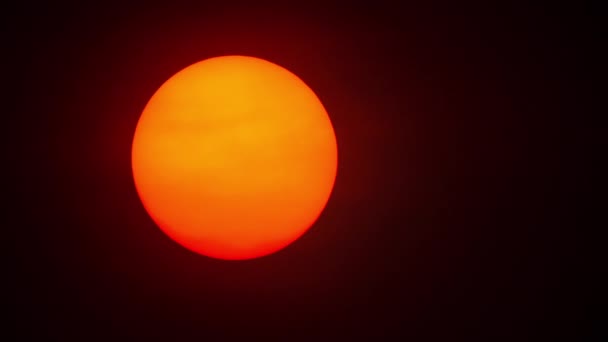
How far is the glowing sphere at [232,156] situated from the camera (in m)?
1.15

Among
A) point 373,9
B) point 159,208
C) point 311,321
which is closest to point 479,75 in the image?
point 373,9

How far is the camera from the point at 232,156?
1.15 meters

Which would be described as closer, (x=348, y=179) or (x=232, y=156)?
(x=232, y=156)

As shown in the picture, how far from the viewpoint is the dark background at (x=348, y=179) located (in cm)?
167

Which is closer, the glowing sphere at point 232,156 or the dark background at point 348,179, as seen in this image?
the glowing sphere at point 232,156

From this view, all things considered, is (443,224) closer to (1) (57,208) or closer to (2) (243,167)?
(2) (243,167)

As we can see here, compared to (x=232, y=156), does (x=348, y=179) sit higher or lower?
higher

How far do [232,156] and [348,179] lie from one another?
63cm

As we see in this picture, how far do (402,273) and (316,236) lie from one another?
0.97 ft

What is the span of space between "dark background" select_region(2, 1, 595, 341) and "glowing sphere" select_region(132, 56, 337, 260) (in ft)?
1.46

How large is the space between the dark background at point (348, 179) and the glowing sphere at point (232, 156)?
1.46 feet

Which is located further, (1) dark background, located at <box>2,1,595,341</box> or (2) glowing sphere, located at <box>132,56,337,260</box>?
Answer: (1) dark background, located at <box>2,1,595,341</box>

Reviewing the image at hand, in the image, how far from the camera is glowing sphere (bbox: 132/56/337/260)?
1154mm

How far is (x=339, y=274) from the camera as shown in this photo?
1734 millimetres
